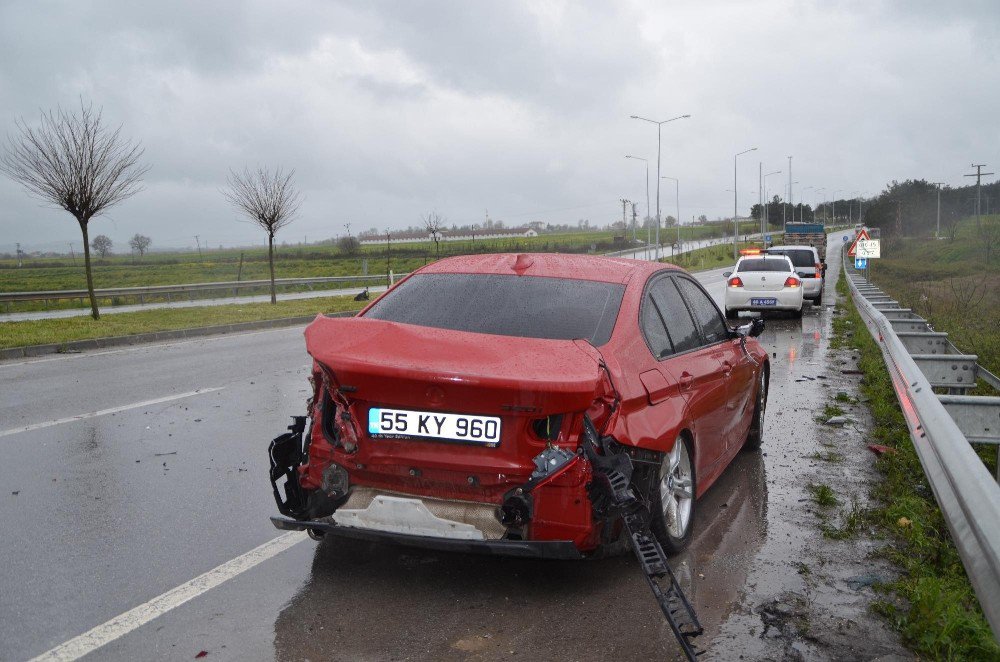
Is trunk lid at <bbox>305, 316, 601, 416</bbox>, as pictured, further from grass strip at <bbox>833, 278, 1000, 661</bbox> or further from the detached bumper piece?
grass strip at <bbox>833, 278, 1000, 661</bbox>

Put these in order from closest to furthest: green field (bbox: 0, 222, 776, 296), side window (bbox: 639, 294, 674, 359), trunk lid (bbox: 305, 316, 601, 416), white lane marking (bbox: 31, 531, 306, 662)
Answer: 1. white lane marking (bbox: 31, 531, 306, 662)
2. trunk lid (bbox: 305, 316, 601, 416)
3. side window (bbox: 639, 294, 674, 359)
4. green field (bbox: 0, 222, 776, 296)

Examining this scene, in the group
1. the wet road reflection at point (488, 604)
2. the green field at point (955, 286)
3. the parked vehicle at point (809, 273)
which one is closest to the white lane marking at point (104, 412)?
the wet road reflection at point (488, 604)

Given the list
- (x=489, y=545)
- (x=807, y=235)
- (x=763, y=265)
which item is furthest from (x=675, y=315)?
(x=807, y=235)

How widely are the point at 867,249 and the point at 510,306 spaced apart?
26.1m

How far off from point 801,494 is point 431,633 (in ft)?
10.3

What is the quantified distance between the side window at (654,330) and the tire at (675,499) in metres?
0.50

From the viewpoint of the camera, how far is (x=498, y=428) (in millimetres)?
3744

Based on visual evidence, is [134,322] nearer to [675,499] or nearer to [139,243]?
[675,499]

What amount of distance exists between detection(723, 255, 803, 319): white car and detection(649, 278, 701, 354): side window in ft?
49.7

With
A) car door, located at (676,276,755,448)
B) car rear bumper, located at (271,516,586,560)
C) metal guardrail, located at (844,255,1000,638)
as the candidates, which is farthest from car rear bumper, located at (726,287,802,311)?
car rear bumper, located at (271,516,586,560)

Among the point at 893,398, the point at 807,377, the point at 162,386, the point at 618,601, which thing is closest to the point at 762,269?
the point at 807,377

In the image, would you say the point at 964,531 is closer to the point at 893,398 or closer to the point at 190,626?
the point at 190,626

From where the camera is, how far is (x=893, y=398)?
899cm

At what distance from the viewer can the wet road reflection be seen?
11.5 ft
